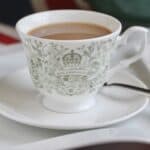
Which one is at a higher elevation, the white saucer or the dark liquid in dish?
the dark liquid in dish

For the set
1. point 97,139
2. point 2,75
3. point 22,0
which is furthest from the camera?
point 22,0

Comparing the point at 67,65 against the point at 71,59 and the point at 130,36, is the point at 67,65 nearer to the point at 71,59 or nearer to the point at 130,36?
the point at 71,59

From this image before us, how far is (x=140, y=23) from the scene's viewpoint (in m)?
0.80

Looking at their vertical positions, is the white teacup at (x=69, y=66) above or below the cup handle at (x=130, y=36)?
below

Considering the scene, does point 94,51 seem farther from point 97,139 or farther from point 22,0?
point 22,0

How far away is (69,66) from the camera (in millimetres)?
447

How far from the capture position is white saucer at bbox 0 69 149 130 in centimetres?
44

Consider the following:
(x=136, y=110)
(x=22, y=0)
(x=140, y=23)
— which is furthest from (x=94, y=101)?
(x=22, y=0)

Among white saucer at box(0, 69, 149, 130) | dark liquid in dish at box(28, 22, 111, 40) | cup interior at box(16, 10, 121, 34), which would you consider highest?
cup interior at box(16, 10, 121, 34)

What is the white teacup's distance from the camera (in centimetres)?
44

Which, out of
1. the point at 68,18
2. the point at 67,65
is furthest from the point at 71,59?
the point at 68,18

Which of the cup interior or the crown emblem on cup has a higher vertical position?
the cup interior

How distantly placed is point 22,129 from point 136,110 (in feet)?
0.43

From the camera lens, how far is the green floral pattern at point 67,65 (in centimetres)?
44
